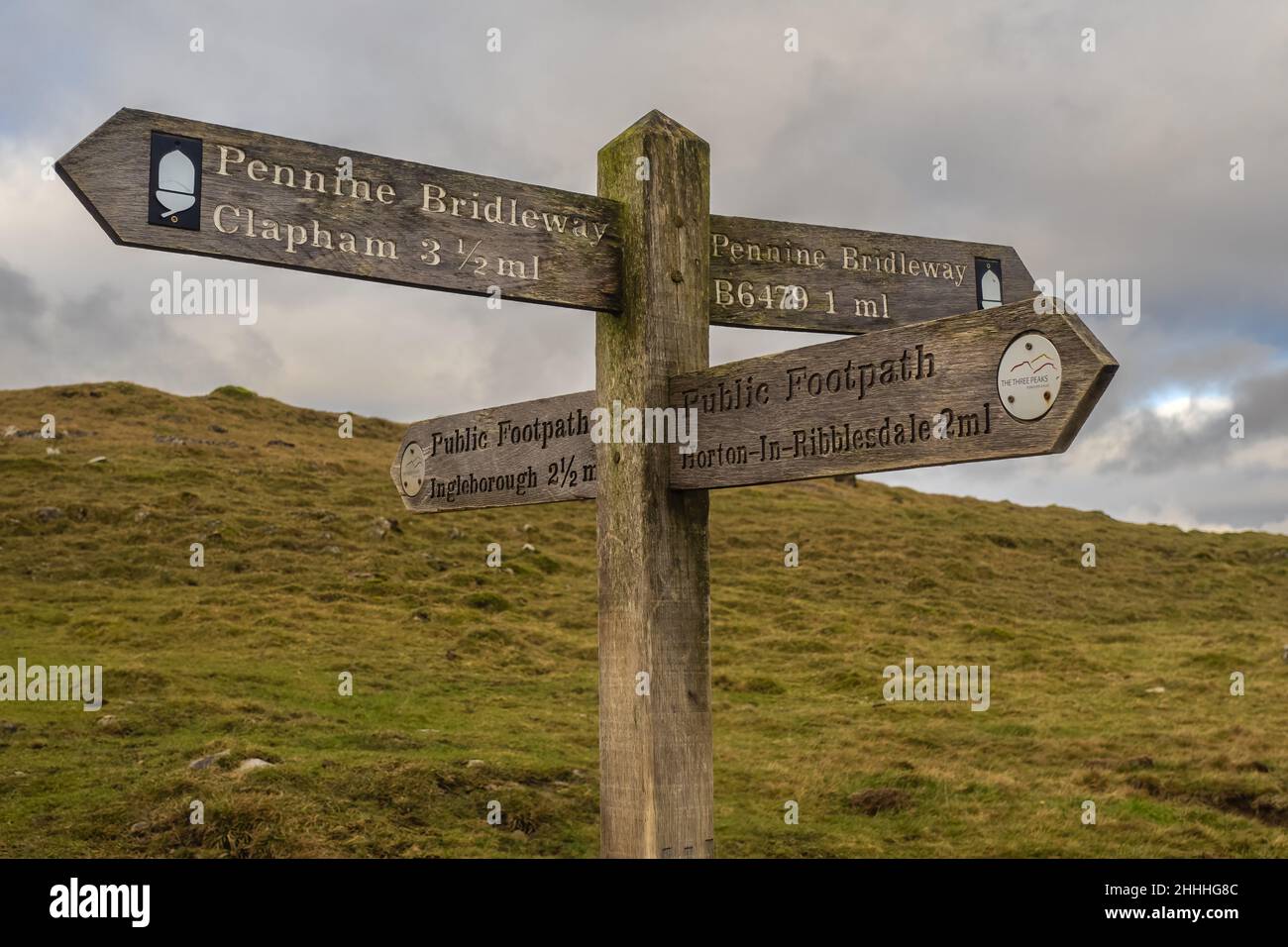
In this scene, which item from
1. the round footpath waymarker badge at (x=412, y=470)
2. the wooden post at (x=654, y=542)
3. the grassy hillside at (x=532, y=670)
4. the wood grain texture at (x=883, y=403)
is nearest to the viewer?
the wood grain texture at (x=883, y=403)

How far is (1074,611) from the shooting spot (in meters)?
29.0

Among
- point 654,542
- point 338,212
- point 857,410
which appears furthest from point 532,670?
point 857,410

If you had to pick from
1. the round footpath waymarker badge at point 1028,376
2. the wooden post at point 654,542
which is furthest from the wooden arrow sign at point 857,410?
the wooden post at point 654,542

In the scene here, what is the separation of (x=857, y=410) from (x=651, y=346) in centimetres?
112

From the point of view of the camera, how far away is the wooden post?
16.3ft

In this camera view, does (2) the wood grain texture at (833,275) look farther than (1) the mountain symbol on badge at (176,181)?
Yes

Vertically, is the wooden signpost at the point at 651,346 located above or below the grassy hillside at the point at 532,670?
above

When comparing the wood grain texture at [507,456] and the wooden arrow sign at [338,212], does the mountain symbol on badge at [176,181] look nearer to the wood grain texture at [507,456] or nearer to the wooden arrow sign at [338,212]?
the wooden arrow sign at [338,212]

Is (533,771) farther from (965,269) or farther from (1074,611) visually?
(1074,611)

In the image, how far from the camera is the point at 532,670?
1894cm

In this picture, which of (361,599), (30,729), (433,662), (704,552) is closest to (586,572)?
(361,599)

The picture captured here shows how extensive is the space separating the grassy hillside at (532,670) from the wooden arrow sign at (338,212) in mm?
5373

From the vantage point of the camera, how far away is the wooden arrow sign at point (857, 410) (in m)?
3.89
